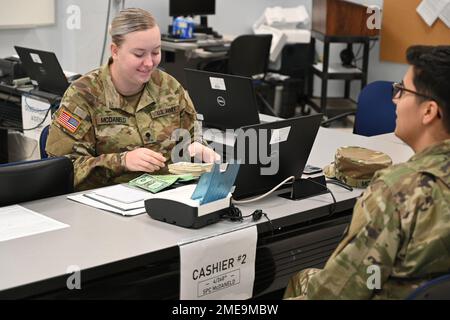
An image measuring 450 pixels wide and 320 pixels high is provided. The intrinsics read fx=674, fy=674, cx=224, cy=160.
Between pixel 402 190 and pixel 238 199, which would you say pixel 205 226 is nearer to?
pixel 238 199

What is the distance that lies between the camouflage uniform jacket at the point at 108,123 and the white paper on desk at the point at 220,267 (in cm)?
69

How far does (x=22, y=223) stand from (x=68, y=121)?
65 centimetres

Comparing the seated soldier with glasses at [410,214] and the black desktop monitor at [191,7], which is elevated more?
the black desktop monitor at [191,7]

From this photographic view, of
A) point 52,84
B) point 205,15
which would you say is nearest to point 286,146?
point 52,84

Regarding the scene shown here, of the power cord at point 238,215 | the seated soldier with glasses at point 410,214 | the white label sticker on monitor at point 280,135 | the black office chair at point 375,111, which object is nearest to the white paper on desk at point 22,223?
the power cord at point 238,215

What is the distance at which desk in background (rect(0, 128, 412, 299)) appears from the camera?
65.9 inches

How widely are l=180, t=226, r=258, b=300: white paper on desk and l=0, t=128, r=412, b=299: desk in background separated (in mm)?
44

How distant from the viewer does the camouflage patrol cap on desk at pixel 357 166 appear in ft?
8.04

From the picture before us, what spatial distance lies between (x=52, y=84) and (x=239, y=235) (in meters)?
2.27

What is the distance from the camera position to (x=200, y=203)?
77.9 inches

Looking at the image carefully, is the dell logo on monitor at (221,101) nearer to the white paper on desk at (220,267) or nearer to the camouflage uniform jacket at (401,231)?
the white paper on desk at (220,267)
